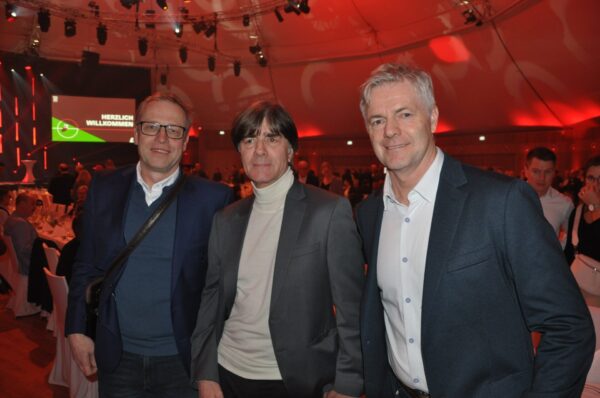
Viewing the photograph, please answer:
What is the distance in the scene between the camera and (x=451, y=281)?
134cm

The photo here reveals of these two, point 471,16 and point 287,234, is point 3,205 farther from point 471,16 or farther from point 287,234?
point 471,16

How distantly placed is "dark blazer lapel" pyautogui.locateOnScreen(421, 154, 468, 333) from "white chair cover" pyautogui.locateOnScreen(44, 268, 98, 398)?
2.63m

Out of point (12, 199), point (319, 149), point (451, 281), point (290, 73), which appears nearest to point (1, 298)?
point (12, 199)

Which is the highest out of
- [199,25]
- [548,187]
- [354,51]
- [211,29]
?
[199,25]

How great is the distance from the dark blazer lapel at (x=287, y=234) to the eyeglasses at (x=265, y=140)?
203 millimetres

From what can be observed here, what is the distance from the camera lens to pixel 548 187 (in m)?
3.85

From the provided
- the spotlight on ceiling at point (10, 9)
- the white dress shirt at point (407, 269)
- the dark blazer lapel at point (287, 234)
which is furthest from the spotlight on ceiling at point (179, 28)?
the white dress shirt at point (407, 269)

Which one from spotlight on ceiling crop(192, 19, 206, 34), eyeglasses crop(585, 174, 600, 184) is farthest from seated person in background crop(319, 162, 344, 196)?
spotlight on ceiling crop(192, 19, 206, 34)

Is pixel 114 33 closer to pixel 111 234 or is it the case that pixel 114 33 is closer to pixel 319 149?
pixel 319 149

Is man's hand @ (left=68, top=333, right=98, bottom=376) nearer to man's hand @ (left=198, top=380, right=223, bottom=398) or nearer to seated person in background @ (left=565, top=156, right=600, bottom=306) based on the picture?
man's hand @ (left=198, top=380, right=223, bottom=398)

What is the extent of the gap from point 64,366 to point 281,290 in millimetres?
2999

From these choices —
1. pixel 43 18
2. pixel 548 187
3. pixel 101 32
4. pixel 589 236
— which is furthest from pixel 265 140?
pixel 101 32

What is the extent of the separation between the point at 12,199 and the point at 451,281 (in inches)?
412

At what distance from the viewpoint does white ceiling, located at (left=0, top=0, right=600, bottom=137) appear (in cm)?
1095
